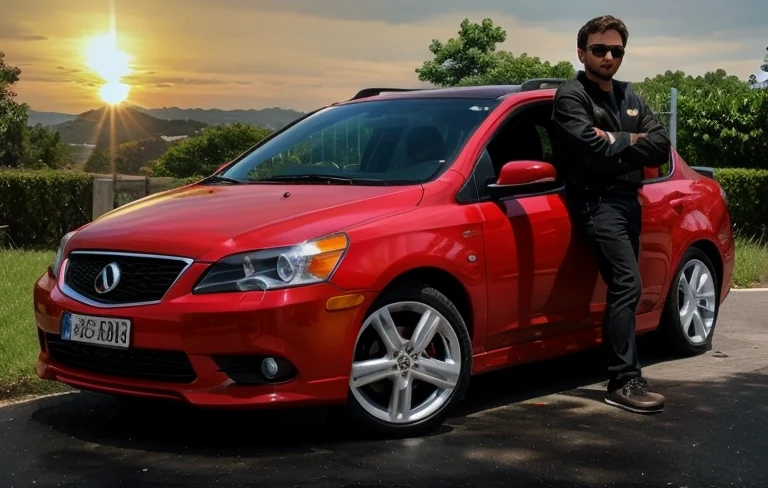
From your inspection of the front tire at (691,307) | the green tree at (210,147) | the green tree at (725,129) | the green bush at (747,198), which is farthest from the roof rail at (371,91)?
the green tree at (210,147)

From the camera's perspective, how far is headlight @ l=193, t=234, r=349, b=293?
15.7 ft

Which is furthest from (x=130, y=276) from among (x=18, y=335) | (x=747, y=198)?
(x=747, y=198)

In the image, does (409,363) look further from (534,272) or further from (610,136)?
(610,136)

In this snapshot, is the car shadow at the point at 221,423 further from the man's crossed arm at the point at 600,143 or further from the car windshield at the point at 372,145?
the man's crossed arm at the point at 600,143

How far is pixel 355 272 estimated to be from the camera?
4.91m

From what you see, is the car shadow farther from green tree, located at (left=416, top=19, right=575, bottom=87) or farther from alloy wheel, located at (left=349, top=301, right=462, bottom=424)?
green tree, located at (left=416, top=19, right=575, bottom=87)

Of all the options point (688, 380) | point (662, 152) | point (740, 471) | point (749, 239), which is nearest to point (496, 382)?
point (688, 380)

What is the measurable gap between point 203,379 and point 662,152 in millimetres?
2693

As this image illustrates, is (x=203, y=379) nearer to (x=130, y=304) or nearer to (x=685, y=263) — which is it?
(x=130, y=304)

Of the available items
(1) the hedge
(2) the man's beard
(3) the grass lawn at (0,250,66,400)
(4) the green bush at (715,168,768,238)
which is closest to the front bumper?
(3) the grass lawn at (0,250,66,400)

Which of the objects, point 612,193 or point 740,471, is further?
point 612,193

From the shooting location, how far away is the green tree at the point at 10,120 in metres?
65.6

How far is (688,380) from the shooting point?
6.64 meters

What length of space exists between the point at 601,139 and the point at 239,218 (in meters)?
1.94
